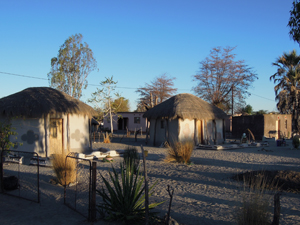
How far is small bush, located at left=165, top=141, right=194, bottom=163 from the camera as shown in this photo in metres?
10.8

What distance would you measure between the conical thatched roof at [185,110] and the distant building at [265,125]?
6524 millimetres

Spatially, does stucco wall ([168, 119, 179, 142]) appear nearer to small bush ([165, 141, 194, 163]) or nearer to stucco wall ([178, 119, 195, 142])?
stucco wall ([178, 119, 195, 142])

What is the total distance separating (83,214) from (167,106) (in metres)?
14.7

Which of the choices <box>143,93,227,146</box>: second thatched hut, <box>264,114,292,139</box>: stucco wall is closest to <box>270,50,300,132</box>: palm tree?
<box>264,114,292,139</box>: stucco wall

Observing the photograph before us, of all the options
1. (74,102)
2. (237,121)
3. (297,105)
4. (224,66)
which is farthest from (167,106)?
(224,66)

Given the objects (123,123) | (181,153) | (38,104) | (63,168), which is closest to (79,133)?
(38,104)

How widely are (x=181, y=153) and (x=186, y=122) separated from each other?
8.11 meters

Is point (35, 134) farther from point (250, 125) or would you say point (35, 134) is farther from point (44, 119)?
point (250, 125)

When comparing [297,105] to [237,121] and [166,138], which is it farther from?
[166,138]

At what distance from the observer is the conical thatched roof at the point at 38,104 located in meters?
12.9

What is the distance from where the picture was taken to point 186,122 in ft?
61.8

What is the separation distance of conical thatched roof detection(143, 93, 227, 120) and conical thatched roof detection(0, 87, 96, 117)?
5.68 metres

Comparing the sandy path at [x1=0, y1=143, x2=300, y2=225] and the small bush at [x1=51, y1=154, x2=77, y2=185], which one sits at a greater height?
the small bush at [x1=51, y1=154, x2=77, y2=185]

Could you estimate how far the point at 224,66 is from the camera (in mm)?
33344
